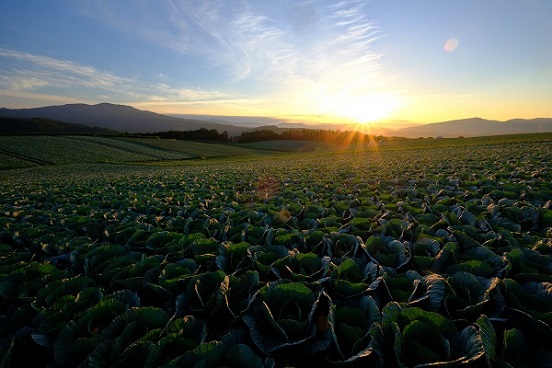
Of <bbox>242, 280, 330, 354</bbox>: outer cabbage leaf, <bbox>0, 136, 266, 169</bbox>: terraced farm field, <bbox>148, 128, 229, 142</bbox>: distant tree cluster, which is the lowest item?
<bbox>0, 136, 266, 169</bbox>: terraced farm field

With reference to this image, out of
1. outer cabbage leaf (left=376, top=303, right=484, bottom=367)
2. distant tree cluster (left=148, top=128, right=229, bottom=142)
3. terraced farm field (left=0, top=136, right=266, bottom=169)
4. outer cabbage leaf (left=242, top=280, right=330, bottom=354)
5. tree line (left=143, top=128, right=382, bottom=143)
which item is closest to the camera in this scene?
outer cabbage leaf (left=376, top=303, right=484, bottom=367)

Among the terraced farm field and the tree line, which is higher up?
the tree line

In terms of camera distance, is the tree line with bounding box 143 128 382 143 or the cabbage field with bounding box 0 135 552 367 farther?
the tree line with bounding box 143 128 382 143

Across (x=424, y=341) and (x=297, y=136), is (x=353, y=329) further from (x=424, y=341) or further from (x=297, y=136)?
(x=297, y=136)

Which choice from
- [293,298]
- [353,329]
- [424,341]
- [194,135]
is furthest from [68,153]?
[424,341]

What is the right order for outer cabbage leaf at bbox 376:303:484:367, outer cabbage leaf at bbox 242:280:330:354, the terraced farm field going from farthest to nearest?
1. the terraced farm field
2. outer cabbage leaf at bbox 242:280:330:354
3. outer cabbage leaf at bbox 376:303:484:367

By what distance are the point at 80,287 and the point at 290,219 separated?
9.55 feet

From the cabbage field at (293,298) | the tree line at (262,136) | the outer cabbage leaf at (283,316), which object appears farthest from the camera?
the tree line at (262,136)

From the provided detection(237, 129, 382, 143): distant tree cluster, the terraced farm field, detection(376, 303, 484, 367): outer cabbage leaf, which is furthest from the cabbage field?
detection(237, 129, 382, 143): distant tree cluster

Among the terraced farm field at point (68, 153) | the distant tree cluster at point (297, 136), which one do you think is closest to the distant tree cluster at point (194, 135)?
the distant tree cluster at point (297, 136)

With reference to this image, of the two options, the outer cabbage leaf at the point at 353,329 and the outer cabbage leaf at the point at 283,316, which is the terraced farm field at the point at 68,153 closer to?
the outer cabbage leaf at the point at 283,316

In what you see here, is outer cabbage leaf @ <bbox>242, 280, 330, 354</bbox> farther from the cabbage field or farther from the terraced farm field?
the terraced farm field

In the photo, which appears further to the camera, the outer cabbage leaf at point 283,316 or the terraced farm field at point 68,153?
the terraced farm field at point 68,153

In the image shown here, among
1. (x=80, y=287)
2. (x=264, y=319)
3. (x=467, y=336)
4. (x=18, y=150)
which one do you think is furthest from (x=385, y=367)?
(x=18, y=150)
